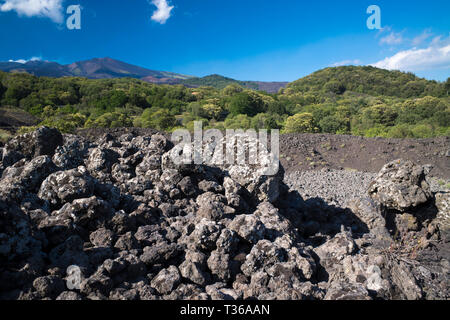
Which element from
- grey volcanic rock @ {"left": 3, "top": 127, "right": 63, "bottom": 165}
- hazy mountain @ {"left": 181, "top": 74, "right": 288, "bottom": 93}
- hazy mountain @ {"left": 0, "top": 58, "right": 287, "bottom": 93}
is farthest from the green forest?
hazy mountain @ {"left": 0, "top": 58, "right": 287, "bottom": 93}

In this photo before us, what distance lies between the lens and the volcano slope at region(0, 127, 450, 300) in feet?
9.43

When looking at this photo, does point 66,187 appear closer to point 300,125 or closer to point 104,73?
point 300,125

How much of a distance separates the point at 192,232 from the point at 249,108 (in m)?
36.9

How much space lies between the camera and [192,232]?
373 cm

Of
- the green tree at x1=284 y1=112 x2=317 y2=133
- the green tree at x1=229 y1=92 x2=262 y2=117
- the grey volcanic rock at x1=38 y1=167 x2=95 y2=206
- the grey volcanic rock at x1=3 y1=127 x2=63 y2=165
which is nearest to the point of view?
the grey volcanic rock at x1=38 y1=167 x2=95 y2=206

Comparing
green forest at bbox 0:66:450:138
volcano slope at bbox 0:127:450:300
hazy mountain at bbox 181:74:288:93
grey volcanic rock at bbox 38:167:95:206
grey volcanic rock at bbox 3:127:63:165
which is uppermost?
hazy mountain at bbox 181:74:288:93

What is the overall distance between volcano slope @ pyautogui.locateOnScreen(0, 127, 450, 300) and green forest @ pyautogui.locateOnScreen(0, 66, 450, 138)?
16344 mm

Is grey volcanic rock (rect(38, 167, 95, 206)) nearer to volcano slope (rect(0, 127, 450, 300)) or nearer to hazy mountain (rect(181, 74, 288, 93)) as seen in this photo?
volcano slope (rect(0, 127, 450, 300))

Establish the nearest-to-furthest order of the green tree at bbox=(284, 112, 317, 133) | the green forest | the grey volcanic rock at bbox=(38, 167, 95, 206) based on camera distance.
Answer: the grey volcanic rock at bbox=(38, 167, 95, 206), the green tree at bbox=(284, 112, 317, 133), the green forest

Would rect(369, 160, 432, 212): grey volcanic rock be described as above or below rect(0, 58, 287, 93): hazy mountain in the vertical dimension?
below

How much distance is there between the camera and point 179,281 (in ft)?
9.84

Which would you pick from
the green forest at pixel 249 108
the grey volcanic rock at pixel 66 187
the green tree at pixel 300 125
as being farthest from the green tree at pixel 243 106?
the grey volcanic rock at pixel 66 187

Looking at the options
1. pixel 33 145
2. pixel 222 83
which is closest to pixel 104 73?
pixel 222 83

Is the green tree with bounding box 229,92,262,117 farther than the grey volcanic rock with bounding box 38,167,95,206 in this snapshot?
Yes
